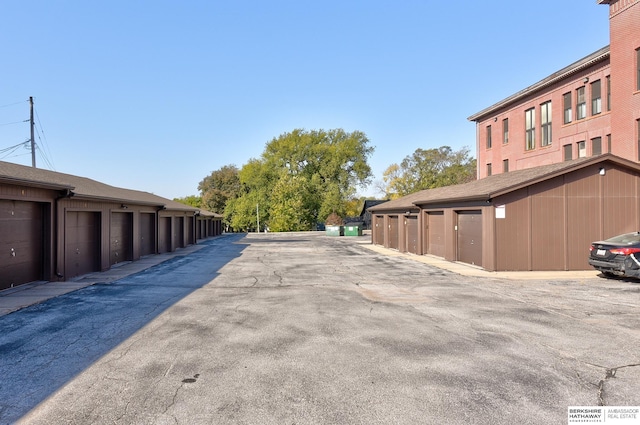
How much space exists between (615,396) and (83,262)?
54.8ft

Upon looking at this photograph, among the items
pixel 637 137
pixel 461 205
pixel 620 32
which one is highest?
pixel 620 32

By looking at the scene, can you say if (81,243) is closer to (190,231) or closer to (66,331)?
(66,331)

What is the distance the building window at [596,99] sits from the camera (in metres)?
21.6

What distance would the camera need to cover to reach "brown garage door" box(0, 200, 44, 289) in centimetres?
1132

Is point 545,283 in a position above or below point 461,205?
below

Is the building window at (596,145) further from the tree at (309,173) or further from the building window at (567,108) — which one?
the tree at (309,173)

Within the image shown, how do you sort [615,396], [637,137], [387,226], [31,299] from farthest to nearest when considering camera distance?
[387,226] → [637,137] → [31,299] → [615,396]

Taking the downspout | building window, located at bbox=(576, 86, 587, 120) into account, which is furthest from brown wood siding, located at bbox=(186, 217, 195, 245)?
building window, located at bbox=(576, 86, 587, 120)

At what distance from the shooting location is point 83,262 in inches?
602

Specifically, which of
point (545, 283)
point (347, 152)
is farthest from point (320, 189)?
point (545, 283)

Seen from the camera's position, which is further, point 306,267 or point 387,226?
point 387,226

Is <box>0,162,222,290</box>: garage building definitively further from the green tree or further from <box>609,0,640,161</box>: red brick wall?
the green tree

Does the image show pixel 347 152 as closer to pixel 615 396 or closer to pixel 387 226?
pixel 387 226

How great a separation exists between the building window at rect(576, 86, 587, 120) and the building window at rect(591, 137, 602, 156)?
1673 mm
